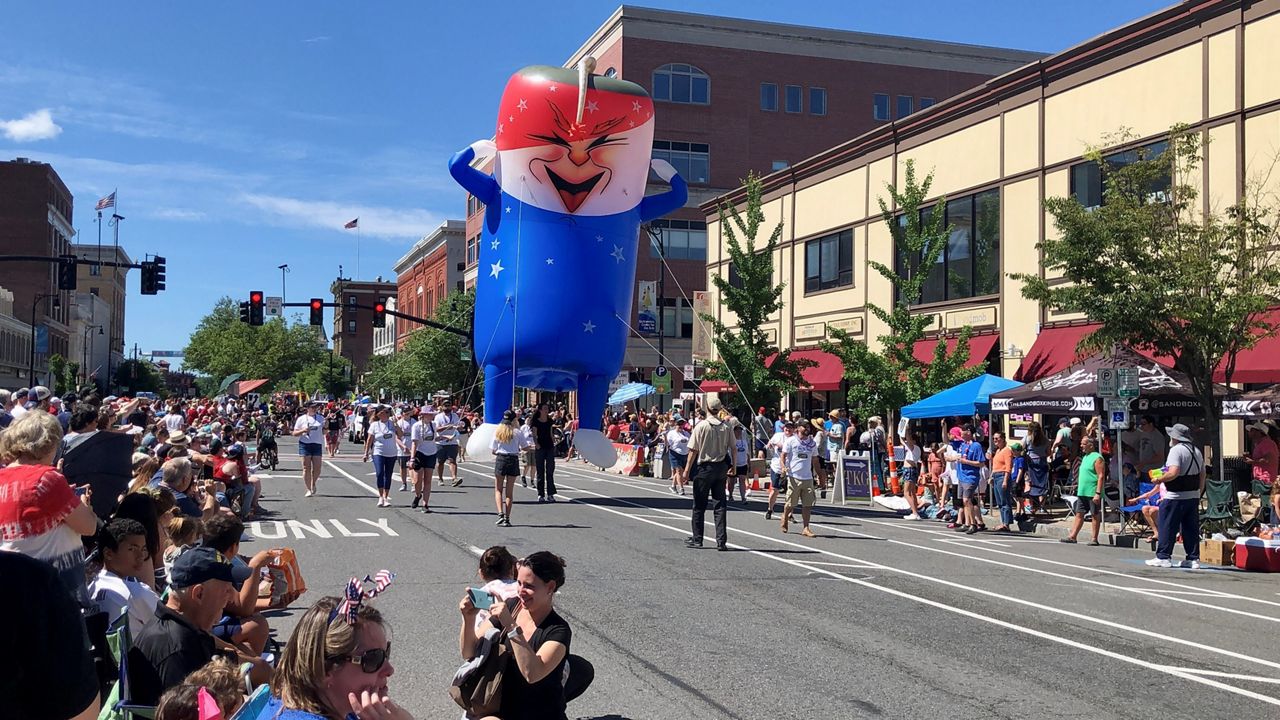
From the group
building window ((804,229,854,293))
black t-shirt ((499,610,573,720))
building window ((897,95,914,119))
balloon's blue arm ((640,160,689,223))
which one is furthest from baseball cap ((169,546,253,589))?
building window ((897,95,914,119))

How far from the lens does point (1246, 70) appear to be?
2059 cm

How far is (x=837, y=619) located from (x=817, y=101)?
49650 mm

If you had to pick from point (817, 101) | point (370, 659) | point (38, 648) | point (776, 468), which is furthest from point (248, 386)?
point (38, 648)

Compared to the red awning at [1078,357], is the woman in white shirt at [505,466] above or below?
below

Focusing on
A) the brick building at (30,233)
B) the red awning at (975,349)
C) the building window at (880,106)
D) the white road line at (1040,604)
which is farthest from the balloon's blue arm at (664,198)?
the brick building at (30,233)

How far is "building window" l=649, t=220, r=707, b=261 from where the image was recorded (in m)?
54.3

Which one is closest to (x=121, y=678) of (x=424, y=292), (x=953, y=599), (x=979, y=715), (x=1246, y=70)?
(x=979, y=715)

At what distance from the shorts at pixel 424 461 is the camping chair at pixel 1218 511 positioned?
457 inches

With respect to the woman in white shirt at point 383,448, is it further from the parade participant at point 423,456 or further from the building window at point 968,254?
the building window at point 968,254

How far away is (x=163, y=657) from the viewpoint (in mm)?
4473

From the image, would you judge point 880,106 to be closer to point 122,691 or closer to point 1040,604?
point 1040,604

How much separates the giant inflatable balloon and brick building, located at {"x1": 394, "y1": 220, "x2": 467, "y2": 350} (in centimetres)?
5820

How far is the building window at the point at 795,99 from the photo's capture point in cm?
5531

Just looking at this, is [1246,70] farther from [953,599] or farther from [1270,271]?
[953,599]
